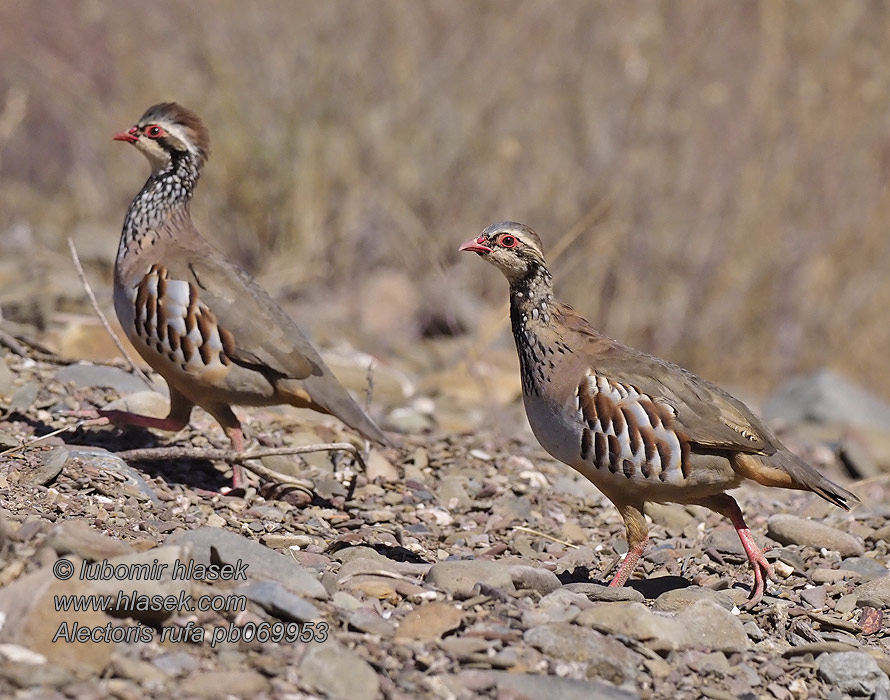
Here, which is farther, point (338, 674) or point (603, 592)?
point (603, 592)

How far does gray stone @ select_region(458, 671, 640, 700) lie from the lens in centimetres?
358

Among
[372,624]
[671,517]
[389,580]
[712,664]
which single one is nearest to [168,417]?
[389,580]

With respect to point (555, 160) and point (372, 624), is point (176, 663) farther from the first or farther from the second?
point (555, 160)

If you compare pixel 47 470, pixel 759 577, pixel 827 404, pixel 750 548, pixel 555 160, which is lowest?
pixel 47 470

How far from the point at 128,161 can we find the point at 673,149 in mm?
4923

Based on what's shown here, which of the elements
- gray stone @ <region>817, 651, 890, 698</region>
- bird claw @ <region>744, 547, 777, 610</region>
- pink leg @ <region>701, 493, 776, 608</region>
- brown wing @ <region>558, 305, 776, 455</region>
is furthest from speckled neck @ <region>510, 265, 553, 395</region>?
gray stone @ <region>817, 651, 890, 698</region>

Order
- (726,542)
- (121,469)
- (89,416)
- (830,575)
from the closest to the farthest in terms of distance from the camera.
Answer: (121,469), (830,575), (726,542), (89,416)

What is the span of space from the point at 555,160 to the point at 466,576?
6.93 meters

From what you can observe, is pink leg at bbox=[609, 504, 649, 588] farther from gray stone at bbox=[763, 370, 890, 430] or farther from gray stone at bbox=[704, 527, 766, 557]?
gray stone at bbox=[763, 370, 890, 430]

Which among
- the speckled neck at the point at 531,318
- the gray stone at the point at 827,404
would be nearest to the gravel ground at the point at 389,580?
the speckled neck at the point at 531,318

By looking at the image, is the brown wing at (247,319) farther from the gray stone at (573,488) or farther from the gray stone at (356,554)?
the gray stone at (573,488)

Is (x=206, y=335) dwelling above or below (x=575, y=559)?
Answer: above

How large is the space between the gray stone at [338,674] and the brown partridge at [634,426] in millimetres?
1664

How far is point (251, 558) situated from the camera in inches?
162
